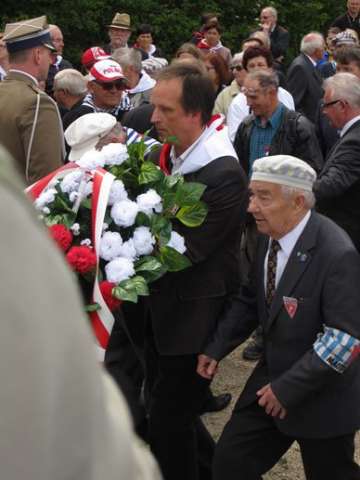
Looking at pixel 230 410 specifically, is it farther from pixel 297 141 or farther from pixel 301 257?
pixel 301 257

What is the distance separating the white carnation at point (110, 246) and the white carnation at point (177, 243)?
238 millimetres

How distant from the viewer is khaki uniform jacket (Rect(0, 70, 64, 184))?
14.9 ft

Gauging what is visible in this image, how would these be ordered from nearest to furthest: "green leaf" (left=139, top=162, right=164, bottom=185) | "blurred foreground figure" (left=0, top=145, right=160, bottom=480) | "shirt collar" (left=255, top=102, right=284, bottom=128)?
"blurred foreground figure" (left=0, top=145, right=160, bottom=480)
"green leaf" (left=139, top=162, right=164, bottom=185)
"shirt collar" (left=255, top=102, right=284, bottom=128)

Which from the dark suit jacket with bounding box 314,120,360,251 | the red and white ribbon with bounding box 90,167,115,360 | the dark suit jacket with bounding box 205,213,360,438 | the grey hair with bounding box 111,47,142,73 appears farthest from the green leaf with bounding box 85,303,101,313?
the grey hair with bounding box 111,47,142,73

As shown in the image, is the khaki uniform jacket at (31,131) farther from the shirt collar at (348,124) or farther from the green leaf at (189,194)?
the shirt collar at (348,124)

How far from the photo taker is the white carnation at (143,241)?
11.1 ft

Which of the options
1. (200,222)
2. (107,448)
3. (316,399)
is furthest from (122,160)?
(107,448)

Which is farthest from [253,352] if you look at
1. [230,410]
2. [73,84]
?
[73,84]

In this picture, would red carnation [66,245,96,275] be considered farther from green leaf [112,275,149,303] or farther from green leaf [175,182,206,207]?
green leaf [175,182,206,207]

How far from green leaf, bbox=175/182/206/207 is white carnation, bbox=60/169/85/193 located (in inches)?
16.4

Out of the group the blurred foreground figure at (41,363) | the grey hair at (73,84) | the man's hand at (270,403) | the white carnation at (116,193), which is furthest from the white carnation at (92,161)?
the grey hair at (73,84)

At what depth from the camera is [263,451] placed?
11.6 ft

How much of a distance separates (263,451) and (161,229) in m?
1.04

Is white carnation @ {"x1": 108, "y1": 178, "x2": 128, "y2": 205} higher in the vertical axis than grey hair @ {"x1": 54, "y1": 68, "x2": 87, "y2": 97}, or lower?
higher
